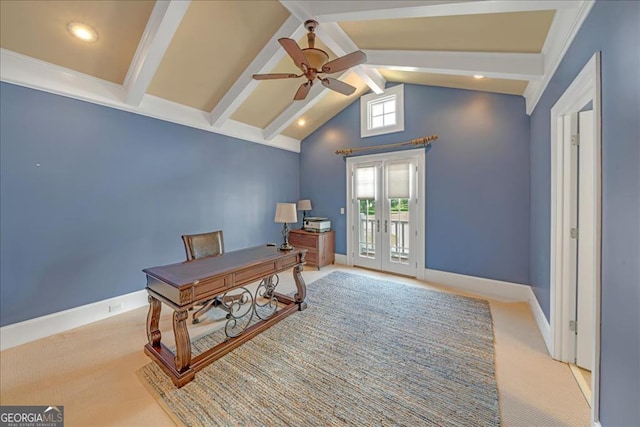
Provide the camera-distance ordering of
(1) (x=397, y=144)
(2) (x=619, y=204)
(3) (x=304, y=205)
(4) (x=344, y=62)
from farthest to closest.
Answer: (3) (x=304, y=205) → (1) (x=397, y=144) → (4) (x=344, y=62) → (2) (x=619, y=204)

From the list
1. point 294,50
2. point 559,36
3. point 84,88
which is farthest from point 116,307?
point 559,36

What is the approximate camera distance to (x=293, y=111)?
4258mm

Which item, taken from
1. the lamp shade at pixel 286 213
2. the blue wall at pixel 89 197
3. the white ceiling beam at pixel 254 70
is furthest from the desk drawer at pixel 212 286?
the white ceiling beam at pixel 254 70

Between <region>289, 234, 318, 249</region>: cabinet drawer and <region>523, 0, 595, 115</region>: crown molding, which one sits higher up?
<region>523, 0, 595, 115</region>: crown molding

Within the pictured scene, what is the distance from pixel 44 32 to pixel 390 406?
432 cm

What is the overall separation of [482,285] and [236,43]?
4.72m

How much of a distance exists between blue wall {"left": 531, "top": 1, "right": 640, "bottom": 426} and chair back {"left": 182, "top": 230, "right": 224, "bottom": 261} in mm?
3264


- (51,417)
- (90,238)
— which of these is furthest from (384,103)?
(51,417)

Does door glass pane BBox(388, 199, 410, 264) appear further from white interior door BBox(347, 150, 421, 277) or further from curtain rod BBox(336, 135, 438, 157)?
curtain rod BBox(336, 135, 438, 157)

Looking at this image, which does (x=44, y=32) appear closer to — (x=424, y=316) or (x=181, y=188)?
(x=181, y=188)

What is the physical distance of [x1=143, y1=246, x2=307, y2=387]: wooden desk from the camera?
1781mm

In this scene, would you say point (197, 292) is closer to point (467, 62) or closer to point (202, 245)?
point (202, 245)

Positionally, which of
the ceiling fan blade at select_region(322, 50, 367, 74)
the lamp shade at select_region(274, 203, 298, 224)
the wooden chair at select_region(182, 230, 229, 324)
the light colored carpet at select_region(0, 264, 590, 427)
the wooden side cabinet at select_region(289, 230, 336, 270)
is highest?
the ceiling fan blade at select_region(322, 50, 367, 74)

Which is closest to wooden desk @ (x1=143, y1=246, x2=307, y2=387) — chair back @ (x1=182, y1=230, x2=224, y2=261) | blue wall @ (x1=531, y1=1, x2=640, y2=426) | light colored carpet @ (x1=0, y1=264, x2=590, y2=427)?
light colored carpet @ (x1=0, y1=264, x2=590, y2=427)
